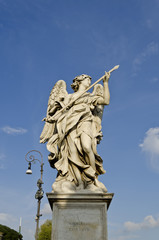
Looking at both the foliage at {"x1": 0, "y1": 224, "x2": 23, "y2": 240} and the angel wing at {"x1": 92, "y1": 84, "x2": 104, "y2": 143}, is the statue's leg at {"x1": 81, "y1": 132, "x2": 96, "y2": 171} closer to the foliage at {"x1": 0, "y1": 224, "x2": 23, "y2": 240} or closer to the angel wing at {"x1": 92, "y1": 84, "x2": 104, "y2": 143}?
the angel wing at {"x1": 92, "y1": 84, "x2": 104, "y2": 143}

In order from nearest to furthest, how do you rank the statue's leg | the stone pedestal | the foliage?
1. the stone pedestal
2. the statue's leg
3. the foliage

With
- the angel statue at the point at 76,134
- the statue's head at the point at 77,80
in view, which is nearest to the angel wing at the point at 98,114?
the angel statue at the point at 76,134

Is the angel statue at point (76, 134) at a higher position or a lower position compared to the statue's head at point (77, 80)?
lower

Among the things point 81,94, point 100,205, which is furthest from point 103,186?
point 81,94

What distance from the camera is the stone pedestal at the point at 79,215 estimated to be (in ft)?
18.4

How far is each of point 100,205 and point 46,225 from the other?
33629 mm

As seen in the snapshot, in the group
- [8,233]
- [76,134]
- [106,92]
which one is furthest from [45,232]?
[106,92]

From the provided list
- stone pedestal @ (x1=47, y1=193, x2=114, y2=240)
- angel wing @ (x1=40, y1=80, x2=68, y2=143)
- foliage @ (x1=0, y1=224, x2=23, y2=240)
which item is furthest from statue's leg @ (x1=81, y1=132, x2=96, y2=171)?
foliage @ (x1=0, y1=224, x2=23, y2=240)

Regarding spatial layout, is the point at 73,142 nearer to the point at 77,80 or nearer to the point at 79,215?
the point at 79,215

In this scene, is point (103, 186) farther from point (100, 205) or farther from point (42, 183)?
point (42, 183)

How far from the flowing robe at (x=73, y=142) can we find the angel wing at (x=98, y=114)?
0.05 metres

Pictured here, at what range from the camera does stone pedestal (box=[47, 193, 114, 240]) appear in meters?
5.60

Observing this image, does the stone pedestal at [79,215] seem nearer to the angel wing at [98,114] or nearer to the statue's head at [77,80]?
the angel wing at [98,114]

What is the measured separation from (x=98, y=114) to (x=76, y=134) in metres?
1.18
